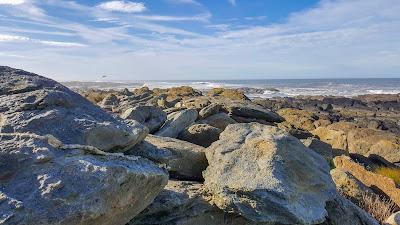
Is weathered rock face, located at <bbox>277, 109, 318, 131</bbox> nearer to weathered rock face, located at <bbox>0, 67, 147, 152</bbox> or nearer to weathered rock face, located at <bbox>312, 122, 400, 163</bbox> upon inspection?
weathered rock face, located at <bbox>312, 122, 400, 163</bbox>

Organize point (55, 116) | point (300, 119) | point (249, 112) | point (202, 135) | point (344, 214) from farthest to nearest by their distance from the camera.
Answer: point (300, 119) → point (249, 112) → point (202, 135) → point (344, 214) → point (55, 116)

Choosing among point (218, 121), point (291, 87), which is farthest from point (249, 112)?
point (291, 87)

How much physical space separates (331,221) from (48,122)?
370cm

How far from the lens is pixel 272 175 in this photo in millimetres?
5836

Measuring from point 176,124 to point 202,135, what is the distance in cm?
131

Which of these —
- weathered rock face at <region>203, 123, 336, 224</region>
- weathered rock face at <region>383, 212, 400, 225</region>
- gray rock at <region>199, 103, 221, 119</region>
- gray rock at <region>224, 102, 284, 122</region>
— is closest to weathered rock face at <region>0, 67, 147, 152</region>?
weathered rock face at <region>203, 123, 336, 224</region>

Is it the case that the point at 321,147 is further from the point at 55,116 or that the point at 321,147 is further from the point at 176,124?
the point at 55,116

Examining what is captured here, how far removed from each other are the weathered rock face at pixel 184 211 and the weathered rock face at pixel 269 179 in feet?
0.63

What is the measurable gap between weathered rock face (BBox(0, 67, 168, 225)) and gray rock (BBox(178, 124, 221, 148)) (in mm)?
2889

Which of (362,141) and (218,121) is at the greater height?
(218,121)

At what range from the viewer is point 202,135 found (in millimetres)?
8773

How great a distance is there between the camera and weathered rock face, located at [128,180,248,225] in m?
5.83

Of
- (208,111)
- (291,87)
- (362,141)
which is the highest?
(208,111)

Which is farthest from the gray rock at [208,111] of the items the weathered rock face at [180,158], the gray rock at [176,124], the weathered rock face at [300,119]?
the weathered rock face at [300,119]
